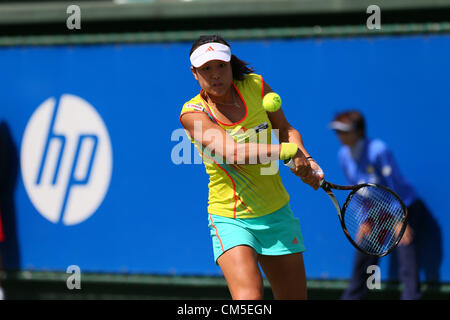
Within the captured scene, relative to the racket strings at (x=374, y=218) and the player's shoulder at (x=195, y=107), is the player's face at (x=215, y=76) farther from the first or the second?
the racket strings at (x=374, y=218)

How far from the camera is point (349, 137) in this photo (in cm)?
610

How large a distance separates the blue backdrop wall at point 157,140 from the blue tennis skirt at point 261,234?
2030 millimetres

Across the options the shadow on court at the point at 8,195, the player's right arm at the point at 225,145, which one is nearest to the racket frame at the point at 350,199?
the player's right arm at the point at 225,145

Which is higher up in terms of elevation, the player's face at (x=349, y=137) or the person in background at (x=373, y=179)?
the player's face at (x=349, y=137)

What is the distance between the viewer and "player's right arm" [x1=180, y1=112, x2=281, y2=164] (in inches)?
161

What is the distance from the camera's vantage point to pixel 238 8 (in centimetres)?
643

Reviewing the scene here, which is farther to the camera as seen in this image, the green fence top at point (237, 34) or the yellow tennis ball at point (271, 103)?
the green fence top at point (237, 34)

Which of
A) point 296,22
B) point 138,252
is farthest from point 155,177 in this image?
point 296,22

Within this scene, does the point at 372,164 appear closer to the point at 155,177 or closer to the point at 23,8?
the point at 155,177

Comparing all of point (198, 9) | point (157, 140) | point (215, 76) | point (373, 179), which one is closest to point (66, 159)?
point (157, 140)

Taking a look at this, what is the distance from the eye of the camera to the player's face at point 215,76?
4211 millimetres

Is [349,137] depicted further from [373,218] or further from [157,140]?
[157,140]
